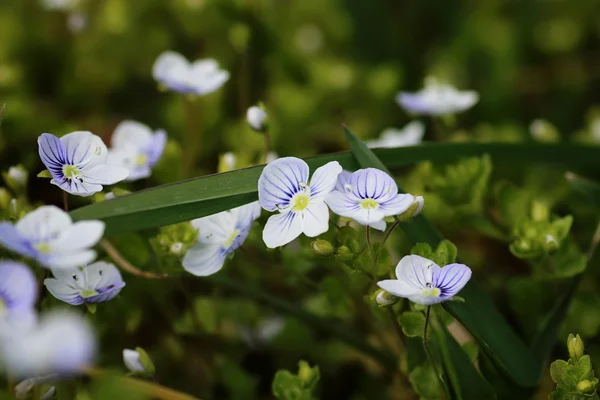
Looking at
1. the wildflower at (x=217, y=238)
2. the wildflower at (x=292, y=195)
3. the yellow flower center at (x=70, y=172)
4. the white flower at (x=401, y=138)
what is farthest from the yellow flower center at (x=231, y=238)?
the white flower at (x=401, y=138)

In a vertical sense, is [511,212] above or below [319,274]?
above

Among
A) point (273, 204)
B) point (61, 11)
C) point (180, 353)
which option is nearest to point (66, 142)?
point (273, 204)

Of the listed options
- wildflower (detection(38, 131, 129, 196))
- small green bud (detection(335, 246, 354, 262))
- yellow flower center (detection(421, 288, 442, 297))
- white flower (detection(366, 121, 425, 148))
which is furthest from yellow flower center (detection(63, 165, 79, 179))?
white flower (detection(366, 121, 425, 148))

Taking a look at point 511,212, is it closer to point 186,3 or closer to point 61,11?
point 186,3

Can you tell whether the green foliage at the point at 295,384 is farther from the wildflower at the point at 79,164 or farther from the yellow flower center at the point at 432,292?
the wildflower at the point at 79,164

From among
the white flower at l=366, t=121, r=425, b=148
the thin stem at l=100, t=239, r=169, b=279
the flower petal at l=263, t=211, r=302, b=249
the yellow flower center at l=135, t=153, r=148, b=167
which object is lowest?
the white flower at l=366, t=121, r=425, b=148

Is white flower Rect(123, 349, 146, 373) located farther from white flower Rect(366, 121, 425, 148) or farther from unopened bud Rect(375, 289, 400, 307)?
white flower Rect(366, 121, 425, 148)

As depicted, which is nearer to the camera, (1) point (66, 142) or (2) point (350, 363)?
(1) point (66, 142)
